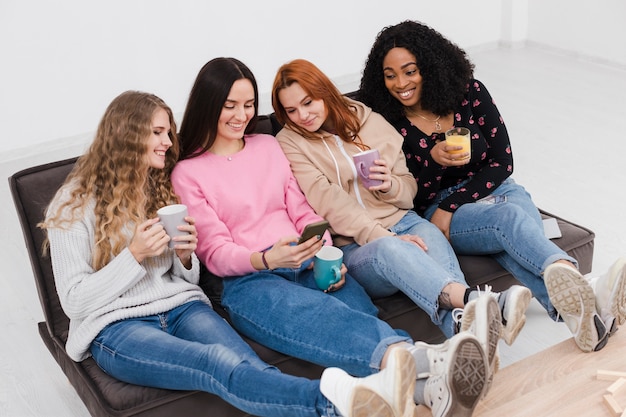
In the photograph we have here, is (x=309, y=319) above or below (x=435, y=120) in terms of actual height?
below

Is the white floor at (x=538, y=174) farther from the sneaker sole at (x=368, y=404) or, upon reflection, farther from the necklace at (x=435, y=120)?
the sneaker sole at (x=368, y=404)

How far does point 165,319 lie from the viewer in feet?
7.00

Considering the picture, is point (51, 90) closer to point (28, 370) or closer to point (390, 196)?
point (28, 370)

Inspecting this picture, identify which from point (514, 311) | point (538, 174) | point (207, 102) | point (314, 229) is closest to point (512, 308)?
point (514, 311)

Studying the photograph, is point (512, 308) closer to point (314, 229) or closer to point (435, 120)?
point (314, 229)

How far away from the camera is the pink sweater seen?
225 centimetres

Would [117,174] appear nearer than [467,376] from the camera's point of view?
No

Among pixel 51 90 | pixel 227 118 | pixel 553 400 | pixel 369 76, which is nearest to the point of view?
pixel 553 400

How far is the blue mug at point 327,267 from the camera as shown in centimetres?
217

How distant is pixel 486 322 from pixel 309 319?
0.48 meters

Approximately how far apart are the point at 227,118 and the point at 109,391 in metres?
0.86

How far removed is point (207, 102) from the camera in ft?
7.55

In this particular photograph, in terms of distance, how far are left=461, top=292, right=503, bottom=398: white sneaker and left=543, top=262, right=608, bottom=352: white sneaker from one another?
0.86 ft

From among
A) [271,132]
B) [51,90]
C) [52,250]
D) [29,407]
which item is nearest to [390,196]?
[271,132]
